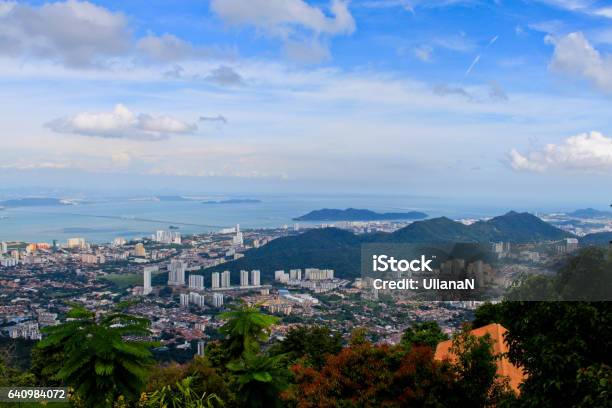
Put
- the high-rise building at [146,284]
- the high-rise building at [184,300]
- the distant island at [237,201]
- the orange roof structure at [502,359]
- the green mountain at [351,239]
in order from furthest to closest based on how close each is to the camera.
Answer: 1. the distant island at [237,201]
2. the high-rise building at [146,284]
3. the high-rise building at [184,300]
4. the green mountain at [351,239]
5. the orange roof structure at [502,359]

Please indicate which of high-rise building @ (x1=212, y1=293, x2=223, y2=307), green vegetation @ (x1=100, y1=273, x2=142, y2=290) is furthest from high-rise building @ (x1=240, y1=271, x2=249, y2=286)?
green vegetation @ (x1=100, y1=273, x2=142, y2=290)

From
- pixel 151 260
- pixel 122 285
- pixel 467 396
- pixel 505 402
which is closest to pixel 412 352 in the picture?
pixel 467 396

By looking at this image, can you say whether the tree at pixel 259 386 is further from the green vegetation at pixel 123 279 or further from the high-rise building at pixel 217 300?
the green vegetation at pixel 123 279

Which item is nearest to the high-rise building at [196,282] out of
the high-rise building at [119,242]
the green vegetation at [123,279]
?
the green vegetation at [123,279]

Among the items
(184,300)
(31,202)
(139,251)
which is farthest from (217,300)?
(31,202)

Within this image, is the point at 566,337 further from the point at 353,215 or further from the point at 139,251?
the point at 353,215

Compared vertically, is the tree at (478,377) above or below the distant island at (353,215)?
below
